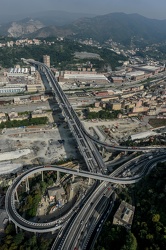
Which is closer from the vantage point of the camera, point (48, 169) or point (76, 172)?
point (76, 172)

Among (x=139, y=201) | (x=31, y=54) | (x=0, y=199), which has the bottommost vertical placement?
(x=0, y=199)

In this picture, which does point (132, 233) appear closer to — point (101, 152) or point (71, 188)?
point (71, 188)

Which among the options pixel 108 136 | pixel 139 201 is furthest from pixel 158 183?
pixel 108 136

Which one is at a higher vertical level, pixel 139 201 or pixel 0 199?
pixel 139 201

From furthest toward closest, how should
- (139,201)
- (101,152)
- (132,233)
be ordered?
(101,152) → (139,201) → (132,233)

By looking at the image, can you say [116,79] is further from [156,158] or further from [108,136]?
[156,158]

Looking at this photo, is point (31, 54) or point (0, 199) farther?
point (31, 54)

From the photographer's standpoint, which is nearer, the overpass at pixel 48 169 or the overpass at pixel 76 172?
the overpass at pixel 48 169

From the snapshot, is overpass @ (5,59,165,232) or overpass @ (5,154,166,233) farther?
overpass @ (5,59,165,232)

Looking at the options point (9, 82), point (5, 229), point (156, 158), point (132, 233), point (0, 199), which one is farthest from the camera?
point (9, 82)
